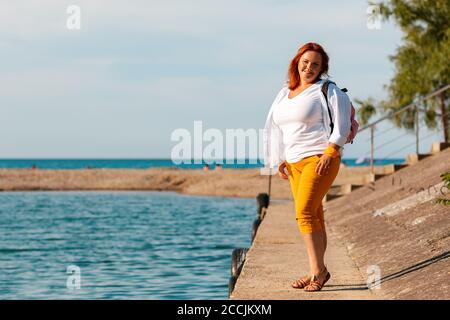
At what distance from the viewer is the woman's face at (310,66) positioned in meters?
8.48

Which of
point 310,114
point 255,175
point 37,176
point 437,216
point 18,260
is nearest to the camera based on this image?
point 310,114

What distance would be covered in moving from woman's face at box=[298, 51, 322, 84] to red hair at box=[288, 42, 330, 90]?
0.04 metres

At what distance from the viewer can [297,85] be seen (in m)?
8.70

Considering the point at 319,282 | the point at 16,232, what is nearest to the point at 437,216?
the point at 319,282

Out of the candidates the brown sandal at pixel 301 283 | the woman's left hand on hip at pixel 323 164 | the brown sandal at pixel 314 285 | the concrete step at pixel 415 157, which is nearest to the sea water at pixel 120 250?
the concrete step at pixel 415 157

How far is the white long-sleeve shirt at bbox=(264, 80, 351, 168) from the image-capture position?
8320 millimetres

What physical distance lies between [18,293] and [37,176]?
61.7m

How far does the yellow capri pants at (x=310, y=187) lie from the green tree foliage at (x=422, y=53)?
856 inches

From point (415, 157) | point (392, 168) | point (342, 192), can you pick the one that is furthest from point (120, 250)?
point (415, 157)

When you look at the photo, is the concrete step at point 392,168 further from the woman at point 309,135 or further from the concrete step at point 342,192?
the woman at point 309,135

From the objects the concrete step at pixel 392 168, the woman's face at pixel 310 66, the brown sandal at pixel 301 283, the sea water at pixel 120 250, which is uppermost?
the woman's face at pixel 310 66
